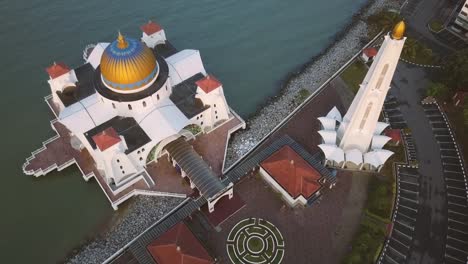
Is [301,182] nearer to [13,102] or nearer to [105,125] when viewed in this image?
[105,125]

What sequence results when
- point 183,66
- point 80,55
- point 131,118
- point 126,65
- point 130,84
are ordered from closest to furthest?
point 126,65 < point 130,84 < point 131,118 < point 183,66 < point 80,55

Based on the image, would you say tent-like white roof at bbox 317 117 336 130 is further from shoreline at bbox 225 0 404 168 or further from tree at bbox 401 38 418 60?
tree at bbox 401 38 418 60

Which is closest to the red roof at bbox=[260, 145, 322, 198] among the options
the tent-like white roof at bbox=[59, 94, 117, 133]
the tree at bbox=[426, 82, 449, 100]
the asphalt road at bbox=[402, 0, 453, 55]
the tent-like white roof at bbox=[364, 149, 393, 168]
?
the tent-like white roof at bbox=[364, 149, 393, 168]

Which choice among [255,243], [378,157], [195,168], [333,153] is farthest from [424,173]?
[195,168]

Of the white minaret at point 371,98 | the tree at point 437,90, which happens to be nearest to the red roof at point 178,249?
the white minaret at point 371,98

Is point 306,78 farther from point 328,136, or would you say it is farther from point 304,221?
point 304,221
